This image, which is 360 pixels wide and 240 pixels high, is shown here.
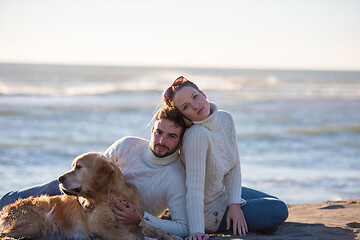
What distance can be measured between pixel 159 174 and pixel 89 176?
66 centimetres

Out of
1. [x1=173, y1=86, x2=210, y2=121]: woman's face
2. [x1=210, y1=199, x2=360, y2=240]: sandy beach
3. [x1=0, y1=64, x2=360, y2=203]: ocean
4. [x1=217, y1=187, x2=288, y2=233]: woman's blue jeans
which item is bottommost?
[x1=0, y1=64, x2=360, y2=203]: ocean

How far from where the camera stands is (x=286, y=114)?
59.8ft

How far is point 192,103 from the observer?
Result: 3.96 metres

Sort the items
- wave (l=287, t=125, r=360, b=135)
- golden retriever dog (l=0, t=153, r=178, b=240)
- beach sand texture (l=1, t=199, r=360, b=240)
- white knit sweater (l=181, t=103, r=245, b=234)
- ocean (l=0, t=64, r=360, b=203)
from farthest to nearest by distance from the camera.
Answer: wave (l=287, t=125, r=360, b=135) < ocean (l=0, t=64, r=360, b=203) < beach sand texture (l=1, t=199, r=360, b=240) < white knit sweater (l=181, t=103, r=245, b=234) < golden retriever dog (l=0, t=153, r=178, b=240)

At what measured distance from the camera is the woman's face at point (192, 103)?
3.96m

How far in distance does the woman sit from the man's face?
9 centimetres

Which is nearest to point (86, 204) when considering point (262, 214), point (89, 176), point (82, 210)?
point (82, 210)

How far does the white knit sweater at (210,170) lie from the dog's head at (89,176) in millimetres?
694

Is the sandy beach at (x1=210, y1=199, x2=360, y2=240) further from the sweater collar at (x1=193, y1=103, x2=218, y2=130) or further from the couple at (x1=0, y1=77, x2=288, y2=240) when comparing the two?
the sweater collar at (x1=193, y1=103, x2=218, y2=130)

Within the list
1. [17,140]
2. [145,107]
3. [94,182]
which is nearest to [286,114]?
[145,107]

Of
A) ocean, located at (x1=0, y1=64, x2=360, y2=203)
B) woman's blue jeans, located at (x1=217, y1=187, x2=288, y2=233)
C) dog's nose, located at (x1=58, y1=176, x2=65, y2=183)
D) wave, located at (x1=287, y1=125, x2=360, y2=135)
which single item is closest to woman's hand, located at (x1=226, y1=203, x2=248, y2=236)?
woman's blue jeans, located at (x1=217, y1=187, x2=288, y2=233)

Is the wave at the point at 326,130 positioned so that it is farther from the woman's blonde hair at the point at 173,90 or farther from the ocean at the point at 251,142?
the woman's blonde hair at the point at 173,90

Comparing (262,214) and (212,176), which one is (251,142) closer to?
(262,214)

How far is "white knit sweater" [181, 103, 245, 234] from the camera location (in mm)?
3824
